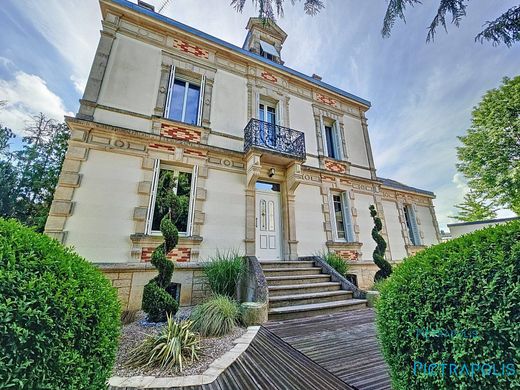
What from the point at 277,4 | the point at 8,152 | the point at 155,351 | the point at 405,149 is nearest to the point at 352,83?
the point at 405,149

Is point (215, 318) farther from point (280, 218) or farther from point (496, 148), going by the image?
point (496, 148)

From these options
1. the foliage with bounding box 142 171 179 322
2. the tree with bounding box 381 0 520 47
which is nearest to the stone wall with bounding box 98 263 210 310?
the foliage with bounding box 142 171 179 322

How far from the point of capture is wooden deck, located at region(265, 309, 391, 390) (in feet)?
7.17

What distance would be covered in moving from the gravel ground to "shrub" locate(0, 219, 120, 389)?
1.11 meters

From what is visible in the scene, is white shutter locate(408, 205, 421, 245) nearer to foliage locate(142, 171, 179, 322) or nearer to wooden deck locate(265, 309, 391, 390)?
wooden deck locate(265, 309, 391, 390)

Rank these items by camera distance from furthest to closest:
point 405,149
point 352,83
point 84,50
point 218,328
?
point 405,149, point 352,83, point 84,50, point 218,328

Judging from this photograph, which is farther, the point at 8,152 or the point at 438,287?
the point at 8,152

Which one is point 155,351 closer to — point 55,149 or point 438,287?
point 438,287

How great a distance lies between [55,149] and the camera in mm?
8266

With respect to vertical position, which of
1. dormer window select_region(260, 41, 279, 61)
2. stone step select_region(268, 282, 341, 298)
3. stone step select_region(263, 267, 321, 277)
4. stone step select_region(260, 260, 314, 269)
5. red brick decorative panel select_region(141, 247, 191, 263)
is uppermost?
dormer window select_region(260, 41, 279, 61)

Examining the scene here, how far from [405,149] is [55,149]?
1658 cm

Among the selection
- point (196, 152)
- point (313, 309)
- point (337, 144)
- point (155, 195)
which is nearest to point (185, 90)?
point (196, 152)

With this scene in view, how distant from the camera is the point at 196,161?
237 inches

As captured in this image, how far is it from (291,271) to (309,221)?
7.19 ft
